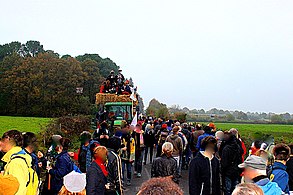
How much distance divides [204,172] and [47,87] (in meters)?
64.2

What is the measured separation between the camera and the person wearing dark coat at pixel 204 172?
7.01 metres

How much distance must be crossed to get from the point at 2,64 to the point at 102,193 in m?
76.2

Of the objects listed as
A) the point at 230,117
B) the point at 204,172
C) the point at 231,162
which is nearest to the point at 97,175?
the point at 204,172

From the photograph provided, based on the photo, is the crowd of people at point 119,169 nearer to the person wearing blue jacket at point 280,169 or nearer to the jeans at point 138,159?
the person wearing blue jacket at point 280,169

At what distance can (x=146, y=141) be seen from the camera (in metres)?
17.5

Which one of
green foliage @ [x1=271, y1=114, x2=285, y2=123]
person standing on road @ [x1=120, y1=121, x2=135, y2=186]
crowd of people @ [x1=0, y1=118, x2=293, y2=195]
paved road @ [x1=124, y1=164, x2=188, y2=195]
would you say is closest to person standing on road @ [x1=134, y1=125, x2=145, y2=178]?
paved road @ [x1=124, y1=164, x2=188, y2=195]

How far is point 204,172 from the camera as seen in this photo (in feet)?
23.0

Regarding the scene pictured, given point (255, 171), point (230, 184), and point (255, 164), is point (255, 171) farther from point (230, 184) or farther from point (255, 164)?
point (230, 184)

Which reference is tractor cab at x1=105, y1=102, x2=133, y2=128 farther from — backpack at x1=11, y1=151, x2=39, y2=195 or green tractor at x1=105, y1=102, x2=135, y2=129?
backpack at x1=11, y1=151, x2=39, y2=195

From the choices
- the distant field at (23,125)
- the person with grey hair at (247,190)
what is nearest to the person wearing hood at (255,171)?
the person with grey hair at (247,190)

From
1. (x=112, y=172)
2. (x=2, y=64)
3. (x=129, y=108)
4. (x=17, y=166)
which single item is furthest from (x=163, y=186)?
(x=2, y=64)

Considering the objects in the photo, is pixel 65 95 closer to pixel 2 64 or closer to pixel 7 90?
pixel 7 90

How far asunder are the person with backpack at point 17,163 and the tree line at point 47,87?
194 feet

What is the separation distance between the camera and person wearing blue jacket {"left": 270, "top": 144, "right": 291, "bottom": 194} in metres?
5.74
